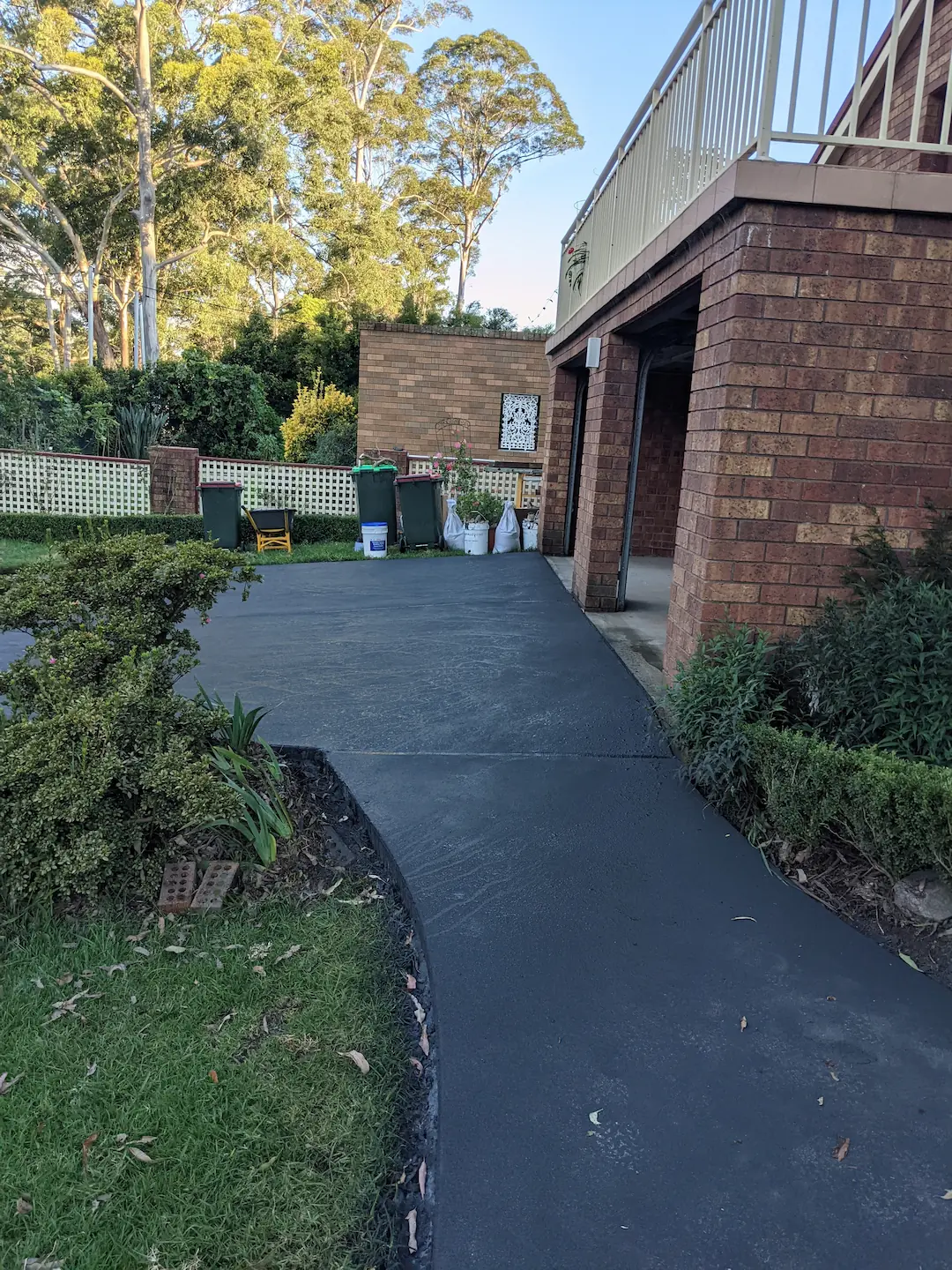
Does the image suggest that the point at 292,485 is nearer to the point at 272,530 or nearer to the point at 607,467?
the point at 272,530

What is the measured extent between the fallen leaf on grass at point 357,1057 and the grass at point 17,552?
10003 millimetres

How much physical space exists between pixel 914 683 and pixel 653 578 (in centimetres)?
633

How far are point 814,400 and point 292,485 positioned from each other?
12.1 meters

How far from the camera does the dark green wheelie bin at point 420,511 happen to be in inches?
501

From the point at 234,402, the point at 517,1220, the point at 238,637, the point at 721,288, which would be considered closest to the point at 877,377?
the point at 721,288

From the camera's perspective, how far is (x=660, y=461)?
11195mm

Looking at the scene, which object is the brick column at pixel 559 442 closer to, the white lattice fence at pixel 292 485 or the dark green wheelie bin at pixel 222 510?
the dark green wheelie bin at pixel 222 510

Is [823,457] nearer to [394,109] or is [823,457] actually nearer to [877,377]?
[877,377]

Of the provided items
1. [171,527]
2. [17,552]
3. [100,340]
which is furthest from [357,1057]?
[100,340]

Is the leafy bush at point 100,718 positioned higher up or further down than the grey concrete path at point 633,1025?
higher up

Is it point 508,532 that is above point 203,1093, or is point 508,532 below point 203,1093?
above

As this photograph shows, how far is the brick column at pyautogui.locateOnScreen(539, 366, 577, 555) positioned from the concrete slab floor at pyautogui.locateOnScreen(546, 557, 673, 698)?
0.73 meters

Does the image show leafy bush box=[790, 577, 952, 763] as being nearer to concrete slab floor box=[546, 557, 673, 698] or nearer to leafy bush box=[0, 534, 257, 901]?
concrete slab floor box=[546, 557, 673, 698]

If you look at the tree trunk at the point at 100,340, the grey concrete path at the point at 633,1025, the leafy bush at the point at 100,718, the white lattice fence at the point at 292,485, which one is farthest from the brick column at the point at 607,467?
the tree trunk at the point at 100,340
